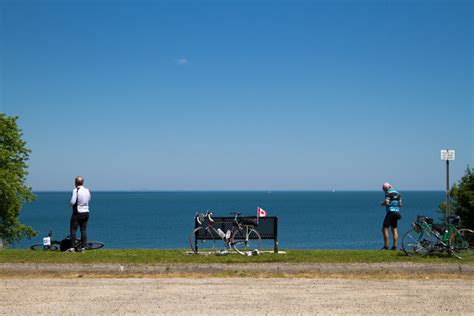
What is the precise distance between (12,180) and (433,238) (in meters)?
21.9

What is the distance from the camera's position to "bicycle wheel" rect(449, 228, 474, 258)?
12930 millimetres

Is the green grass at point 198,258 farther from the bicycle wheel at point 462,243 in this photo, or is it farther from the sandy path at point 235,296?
the sandy path at point 235,296

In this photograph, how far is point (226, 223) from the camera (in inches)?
564

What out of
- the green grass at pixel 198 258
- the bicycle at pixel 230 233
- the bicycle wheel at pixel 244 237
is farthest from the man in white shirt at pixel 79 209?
the bicycle wheel at pixel 244 237

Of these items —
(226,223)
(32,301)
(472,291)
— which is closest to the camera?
(32,301)

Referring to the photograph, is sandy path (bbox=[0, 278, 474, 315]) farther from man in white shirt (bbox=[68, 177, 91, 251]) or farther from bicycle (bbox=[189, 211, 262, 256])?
man in white shirt (bbox=[68, 177, 91, 251])

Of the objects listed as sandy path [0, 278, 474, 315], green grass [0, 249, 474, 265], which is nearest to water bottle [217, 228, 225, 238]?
green grass [0, 249, 474, 265]

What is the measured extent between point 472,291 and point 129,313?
6.02 metres

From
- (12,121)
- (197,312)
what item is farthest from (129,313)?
(12,121)

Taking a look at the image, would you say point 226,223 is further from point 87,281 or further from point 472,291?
point 472,291

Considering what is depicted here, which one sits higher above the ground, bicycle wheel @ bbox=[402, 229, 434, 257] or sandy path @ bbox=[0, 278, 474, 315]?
bicycle wheel @ bbox=[402, 229, 434, 257]

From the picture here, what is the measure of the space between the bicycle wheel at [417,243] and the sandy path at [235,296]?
2261 mm

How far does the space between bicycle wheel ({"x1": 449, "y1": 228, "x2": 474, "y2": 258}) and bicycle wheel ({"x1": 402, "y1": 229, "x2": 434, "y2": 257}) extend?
0.49 metres

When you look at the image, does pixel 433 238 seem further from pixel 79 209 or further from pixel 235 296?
pixel 79 209
